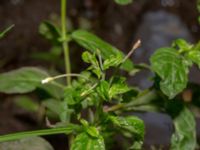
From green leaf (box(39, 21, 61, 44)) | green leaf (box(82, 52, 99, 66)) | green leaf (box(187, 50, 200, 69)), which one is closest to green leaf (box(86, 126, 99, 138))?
green leaf (box(82, 52, 99, 66))

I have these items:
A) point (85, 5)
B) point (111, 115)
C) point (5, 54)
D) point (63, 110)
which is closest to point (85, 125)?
point (111, 115)

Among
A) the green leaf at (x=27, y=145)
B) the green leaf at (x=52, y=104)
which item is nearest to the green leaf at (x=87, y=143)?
the green leaf at (x=27, y=145)

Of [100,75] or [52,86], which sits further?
[52,86]

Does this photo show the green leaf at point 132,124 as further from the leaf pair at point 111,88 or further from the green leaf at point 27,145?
the green leaf at point 27,145

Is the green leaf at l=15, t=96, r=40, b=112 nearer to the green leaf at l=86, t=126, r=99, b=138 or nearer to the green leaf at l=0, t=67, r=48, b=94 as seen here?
the green leaf at l=0, t=67, r=48, b=94

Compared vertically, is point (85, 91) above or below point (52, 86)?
below

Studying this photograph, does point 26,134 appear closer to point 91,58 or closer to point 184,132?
point 91,58

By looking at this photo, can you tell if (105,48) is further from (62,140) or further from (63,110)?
(62,140)
